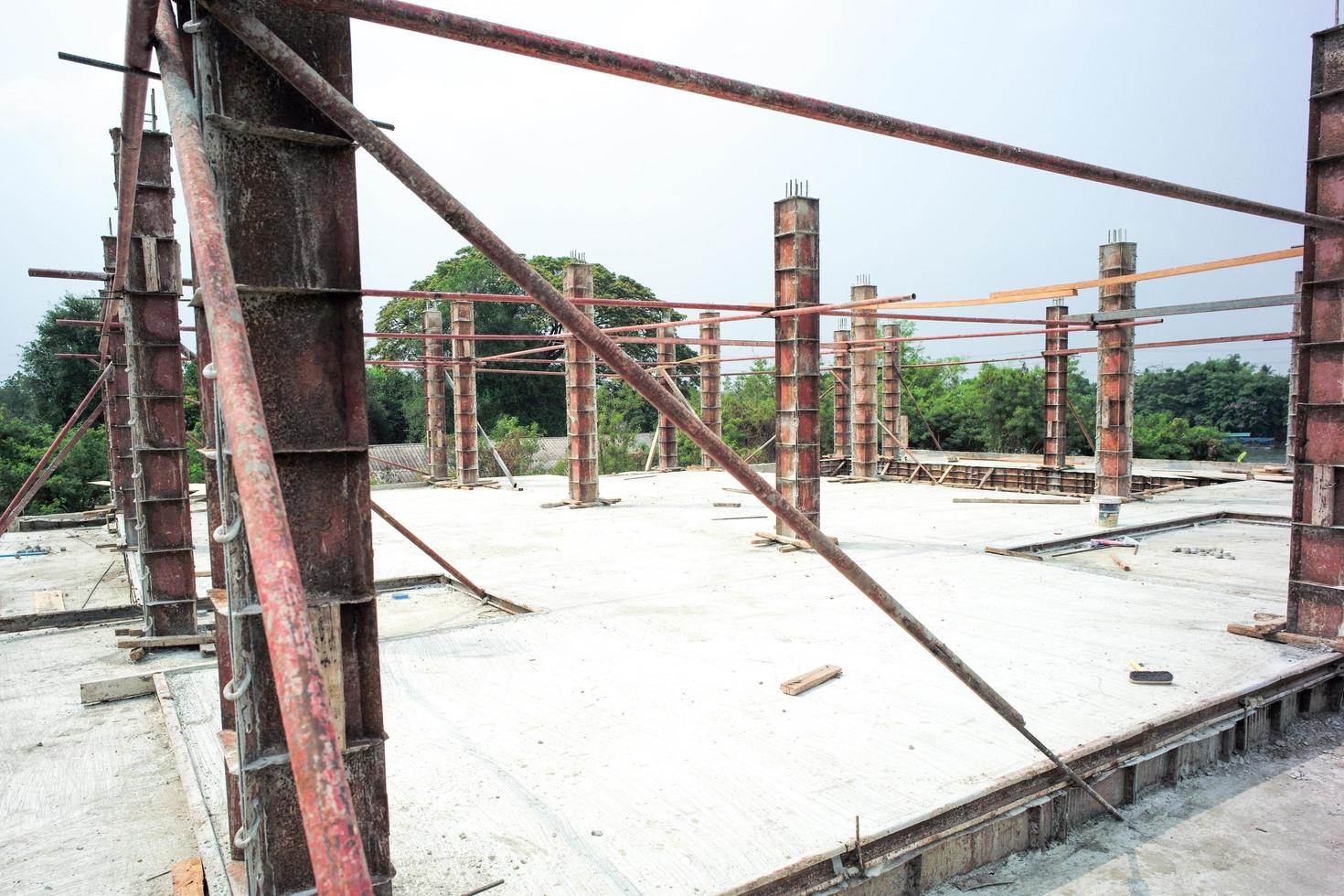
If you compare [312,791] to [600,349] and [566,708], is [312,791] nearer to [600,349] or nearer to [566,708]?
[600,349]

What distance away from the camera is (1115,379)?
1568cm

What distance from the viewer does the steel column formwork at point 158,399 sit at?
23.4ft

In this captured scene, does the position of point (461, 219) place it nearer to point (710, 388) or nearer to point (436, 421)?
point (436, 421)

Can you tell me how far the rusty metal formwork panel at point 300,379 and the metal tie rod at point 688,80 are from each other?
0.94 feet

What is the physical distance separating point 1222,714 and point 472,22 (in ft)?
21.5

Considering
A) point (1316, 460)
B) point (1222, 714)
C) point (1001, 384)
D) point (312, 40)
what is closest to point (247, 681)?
point (312, 40)

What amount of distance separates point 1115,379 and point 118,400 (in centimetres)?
1774

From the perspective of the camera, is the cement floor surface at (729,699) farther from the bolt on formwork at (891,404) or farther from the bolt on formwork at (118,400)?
the bolt on formwork at (891,404)

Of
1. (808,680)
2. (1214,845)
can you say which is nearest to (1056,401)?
(808,680)

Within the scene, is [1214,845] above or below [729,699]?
below

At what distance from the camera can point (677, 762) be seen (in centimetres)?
486

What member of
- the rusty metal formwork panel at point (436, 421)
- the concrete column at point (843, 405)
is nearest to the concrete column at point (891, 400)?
the concrete column at point (843, 405)

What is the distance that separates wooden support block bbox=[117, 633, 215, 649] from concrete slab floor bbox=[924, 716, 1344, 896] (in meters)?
6.56

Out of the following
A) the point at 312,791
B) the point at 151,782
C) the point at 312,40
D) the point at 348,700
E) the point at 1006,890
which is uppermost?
the point at 312,40
